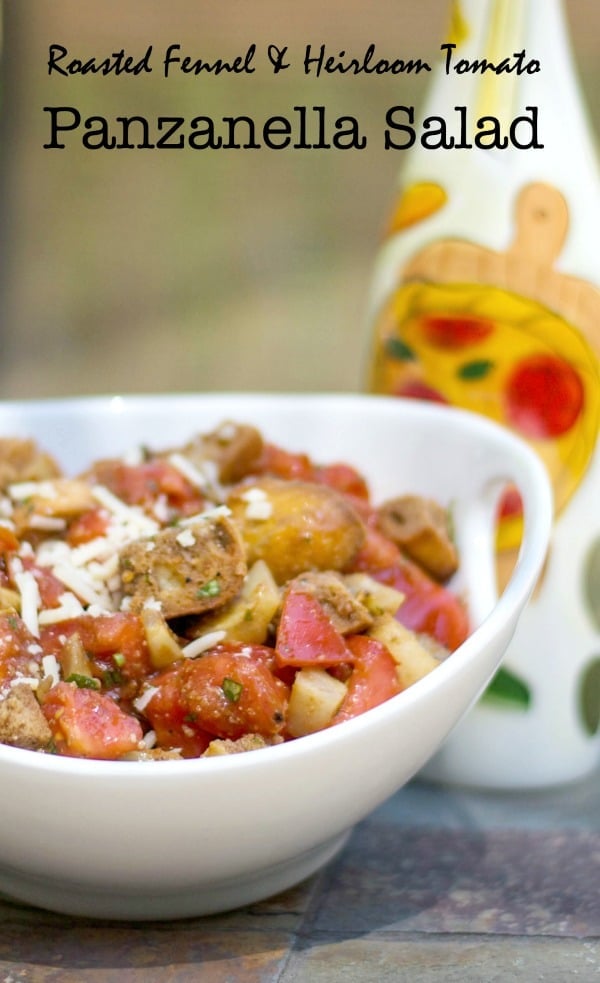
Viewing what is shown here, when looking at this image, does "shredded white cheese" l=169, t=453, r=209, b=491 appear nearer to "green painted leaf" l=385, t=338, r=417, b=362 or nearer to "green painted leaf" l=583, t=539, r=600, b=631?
"green painted leaf" l=385, t=338, r=417, b=362

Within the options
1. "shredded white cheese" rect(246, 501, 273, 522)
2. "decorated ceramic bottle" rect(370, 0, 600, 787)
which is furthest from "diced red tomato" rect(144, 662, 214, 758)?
"decorated ceramic bottle" rect(370, 0, 600, 787)

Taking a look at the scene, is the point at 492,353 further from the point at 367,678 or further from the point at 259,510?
the point at 367,678

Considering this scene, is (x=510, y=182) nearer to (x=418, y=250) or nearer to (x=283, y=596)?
(x=418, y=250)

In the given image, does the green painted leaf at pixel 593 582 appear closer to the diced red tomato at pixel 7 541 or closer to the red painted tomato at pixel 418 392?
the red painted tomato at pixel 418 392

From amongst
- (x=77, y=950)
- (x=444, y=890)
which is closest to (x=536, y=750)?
(x=444, y=890)

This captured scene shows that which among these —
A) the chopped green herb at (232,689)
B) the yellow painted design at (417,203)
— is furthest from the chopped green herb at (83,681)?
the yellow painted design at (417,203)
